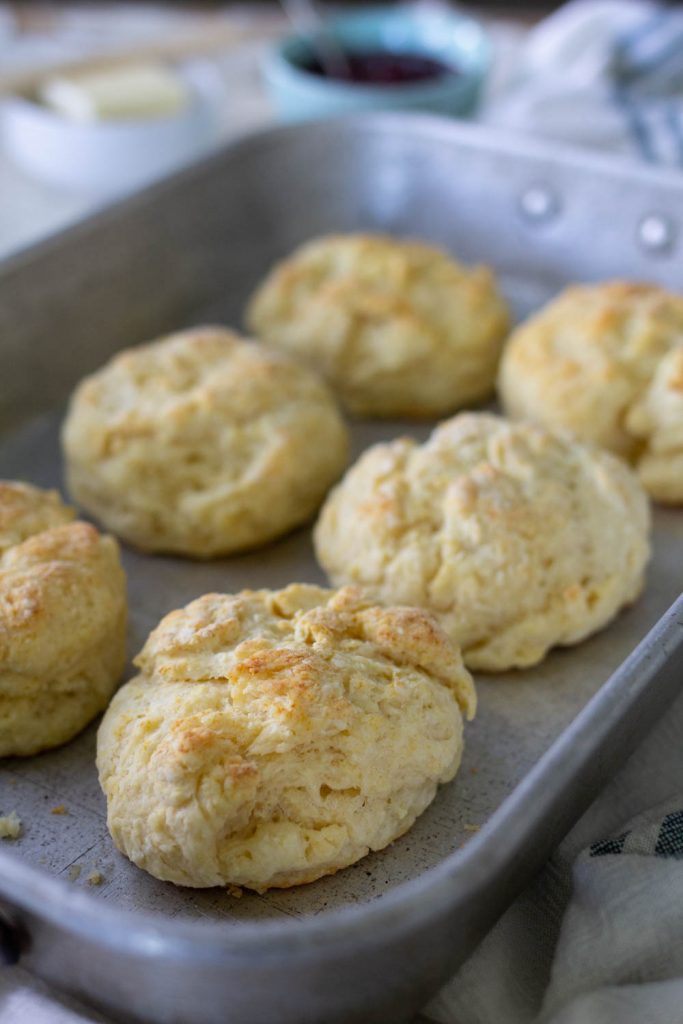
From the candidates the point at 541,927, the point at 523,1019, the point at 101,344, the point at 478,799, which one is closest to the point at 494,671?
the point at 478,799

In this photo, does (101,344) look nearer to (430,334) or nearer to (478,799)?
(430,334)

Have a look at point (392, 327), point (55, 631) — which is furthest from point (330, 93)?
point (55, 631)

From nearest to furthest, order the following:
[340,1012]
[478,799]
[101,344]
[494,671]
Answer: [340,1012]
[478,799]
[494,671]
[101,344]

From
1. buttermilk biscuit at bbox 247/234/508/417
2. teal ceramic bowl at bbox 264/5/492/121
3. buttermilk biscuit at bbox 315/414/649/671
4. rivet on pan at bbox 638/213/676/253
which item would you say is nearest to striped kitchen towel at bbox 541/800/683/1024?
buttermilk biscuit at bbox 315/414/649/671

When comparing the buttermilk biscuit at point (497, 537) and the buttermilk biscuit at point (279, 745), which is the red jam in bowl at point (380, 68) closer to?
the buttermilk biscuit at point (497, 537)

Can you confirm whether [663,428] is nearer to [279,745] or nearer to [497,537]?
[497,537]
